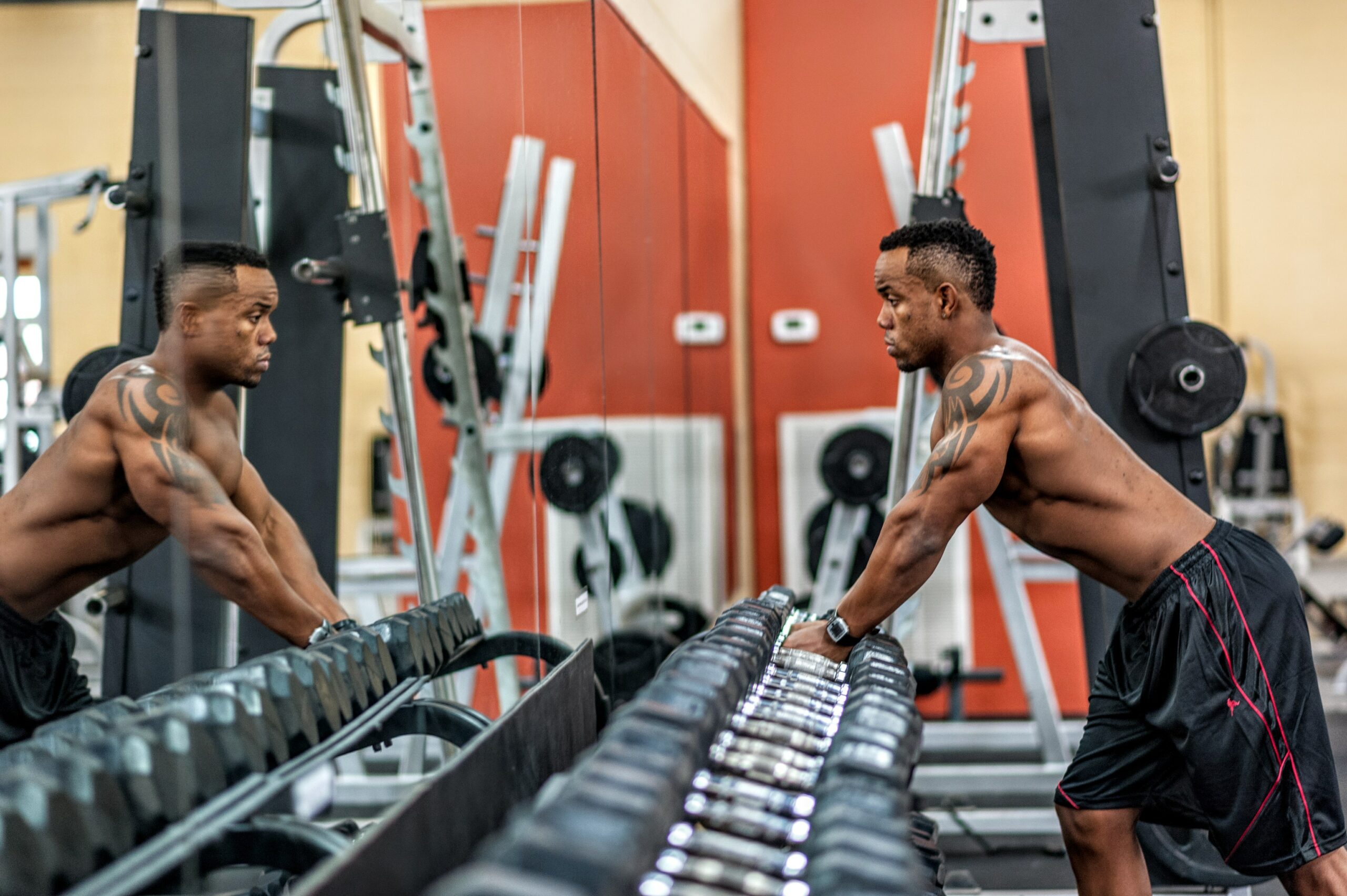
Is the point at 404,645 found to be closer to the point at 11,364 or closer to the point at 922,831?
the point at 11,364

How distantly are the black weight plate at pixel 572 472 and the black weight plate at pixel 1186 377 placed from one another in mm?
1294

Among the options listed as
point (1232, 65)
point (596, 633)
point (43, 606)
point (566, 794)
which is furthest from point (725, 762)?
point (1232, 65)

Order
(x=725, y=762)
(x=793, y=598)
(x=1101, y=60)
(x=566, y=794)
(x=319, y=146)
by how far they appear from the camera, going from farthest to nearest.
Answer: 1. (x=319, y=146)
2. (x=1101, y=60)
3. (x=793, y=598)
4. (x=725, y=762)
5. (x=566, y=794)

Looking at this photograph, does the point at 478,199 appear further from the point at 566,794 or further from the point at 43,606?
the point at 566,794

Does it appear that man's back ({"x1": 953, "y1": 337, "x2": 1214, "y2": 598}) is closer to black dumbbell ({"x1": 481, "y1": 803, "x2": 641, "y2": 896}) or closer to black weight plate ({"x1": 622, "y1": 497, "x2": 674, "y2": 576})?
black dumbbell ({"x1": 481, "y1": 803, "x2": 641, "y2": 896})

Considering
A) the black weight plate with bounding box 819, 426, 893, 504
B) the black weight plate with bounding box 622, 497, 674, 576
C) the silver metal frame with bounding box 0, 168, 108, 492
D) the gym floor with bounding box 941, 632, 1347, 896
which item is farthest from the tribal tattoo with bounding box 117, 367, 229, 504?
the black weight plate with bounding box 819, 426, 893, 504

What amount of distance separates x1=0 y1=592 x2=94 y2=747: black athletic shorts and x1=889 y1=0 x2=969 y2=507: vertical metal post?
174cm

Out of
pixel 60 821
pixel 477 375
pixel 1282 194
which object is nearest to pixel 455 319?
pixel 477 375

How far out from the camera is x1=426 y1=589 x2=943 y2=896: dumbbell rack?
0.68 m

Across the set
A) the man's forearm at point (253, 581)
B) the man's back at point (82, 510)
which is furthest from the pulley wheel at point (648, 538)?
the man's back at point (82, 510)

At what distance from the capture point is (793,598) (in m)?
1.94

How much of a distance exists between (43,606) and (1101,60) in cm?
212

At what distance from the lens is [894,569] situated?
74.1 inches

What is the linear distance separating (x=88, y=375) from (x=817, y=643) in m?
1.08
